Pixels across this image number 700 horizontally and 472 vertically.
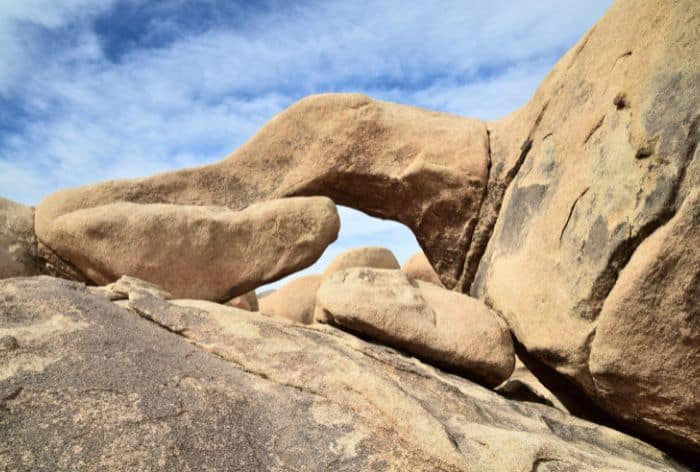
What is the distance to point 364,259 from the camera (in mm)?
8047

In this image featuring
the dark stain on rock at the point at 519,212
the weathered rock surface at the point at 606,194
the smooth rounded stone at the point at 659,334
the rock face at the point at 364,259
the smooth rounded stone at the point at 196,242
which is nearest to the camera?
the smooth rounded stone at the point at 659,334

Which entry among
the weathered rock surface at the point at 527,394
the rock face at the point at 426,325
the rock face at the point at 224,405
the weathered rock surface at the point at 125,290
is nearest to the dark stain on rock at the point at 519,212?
the rock face at the point at 426,325

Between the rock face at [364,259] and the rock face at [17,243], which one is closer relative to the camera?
the rock face at [17,243]

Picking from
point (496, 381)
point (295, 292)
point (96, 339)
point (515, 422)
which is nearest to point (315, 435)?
point (96, 339)

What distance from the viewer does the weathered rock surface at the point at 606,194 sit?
6.49ft

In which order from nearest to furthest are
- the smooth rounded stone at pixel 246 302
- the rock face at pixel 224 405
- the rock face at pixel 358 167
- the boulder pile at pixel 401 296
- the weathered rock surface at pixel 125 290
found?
the rock face at pixel 224 405 → the boulder pile at pixel 401 296 → the weathered rock surface at pixel 125 290 → the rock face at pixel 358 167 → the smooth rounded stone at pixel 246 302

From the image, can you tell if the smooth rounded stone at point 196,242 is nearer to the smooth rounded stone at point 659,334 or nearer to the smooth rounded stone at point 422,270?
the smooth rounded stone at point 659,334

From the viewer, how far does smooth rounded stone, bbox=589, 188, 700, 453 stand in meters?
1.88

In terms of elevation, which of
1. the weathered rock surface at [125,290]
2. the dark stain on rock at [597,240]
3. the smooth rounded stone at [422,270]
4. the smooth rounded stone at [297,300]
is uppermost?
the dark stain on rock at [597,240]

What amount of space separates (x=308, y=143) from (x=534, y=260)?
5.49 feet

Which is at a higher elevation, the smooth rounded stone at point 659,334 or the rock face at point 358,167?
the rock face at point 358,167

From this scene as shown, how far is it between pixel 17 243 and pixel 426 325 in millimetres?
2328

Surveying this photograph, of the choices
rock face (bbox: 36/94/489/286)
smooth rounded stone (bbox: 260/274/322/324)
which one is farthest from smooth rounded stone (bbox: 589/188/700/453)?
smooth rounded stone (bbox: 260/274/322/324)

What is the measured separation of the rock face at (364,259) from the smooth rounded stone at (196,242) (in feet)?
15.4
